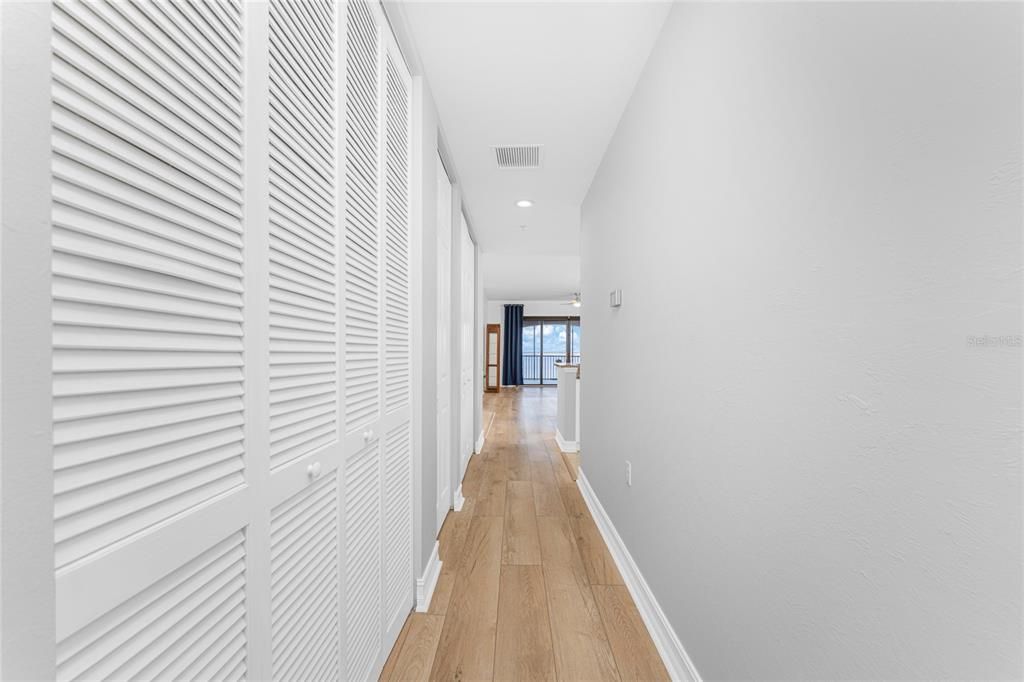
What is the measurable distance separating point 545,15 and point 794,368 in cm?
154

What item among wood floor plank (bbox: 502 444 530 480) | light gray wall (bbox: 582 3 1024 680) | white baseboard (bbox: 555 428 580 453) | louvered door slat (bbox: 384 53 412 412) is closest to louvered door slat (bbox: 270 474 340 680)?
louvered door slat (bbox: 384 53 412 412)

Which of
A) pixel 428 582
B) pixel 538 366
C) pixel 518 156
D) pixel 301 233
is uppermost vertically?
pixel 518 156

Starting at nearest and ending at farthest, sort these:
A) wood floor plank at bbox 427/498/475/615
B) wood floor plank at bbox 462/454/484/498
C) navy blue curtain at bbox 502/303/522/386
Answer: wood floor plank at bbox 427/498/475/615
wood floor plank at bbox 462/454/484/498
navy blue curtain at bbox 502/303/522/386

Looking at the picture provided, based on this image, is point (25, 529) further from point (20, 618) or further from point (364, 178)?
point (364, 178)

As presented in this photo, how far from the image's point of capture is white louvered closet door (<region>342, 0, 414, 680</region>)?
1.25 metres

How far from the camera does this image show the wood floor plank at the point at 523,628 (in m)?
1.58

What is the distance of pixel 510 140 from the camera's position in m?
2.68

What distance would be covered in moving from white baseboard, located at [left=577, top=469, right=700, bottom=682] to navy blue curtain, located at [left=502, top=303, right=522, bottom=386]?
10222 millimetres

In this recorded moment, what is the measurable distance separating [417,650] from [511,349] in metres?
11.4

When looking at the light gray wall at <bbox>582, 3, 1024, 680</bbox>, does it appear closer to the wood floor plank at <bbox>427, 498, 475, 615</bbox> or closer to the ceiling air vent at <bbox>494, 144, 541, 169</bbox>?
the wood floor plank at <bbox>427, 498, 475, 615</bbox>

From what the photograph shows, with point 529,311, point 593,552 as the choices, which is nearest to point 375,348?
point 593,552

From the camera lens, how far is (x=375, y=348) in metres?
1.45

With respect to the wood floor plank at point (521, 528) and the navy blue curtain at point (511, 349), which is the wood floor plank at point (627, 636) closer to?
the wood floor plank at point (521, 528)

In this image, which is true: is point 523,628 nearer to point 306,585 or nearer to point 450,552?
point 450,552
